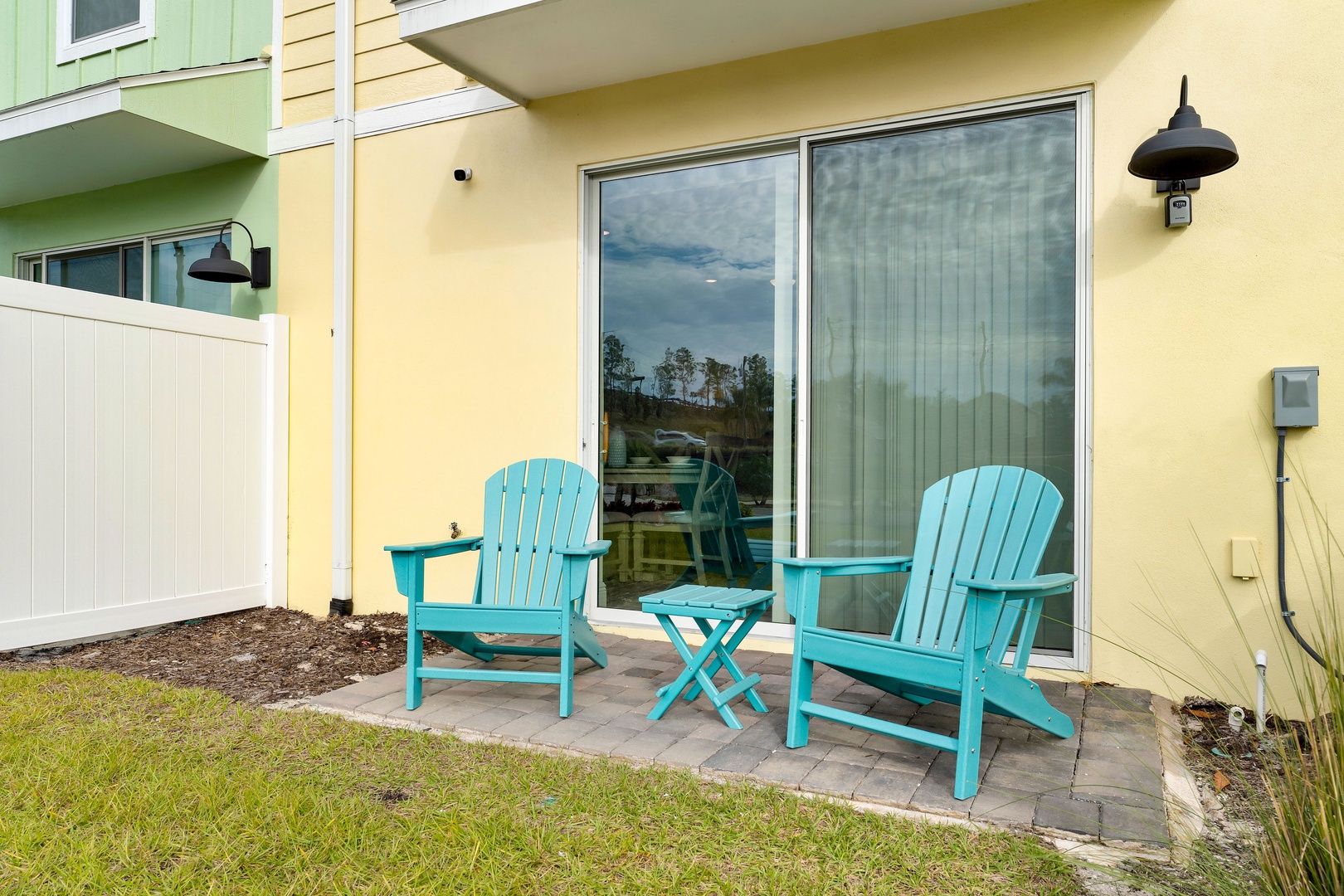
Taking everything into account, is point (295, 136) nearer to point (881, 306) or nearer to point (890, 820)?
point (881, 306)

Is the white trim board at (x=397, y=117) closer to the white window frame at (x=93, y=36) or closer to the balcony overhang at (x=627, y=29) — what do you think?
the balcony overhang at (x=627, y=29)

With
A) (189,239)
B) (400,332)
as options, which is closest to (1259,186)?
(400,332)

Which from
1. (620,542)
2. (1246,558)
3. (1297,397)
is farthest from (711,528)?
(1297,397)

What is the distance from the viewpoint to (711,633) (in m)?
3.12

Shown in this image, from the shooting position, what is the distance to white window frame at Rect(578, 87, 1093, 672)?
3.49 meters

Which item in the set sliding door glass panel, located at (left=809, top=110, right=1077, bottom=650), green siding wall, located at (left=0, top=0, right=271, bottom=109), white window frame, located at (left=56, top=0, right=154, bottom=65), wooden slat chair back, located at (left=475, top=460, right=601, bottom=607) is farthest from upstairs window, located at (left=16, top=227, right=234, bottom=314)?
sliding door glass panel, located at (left=809, top=110, right=1077, bottom=650)

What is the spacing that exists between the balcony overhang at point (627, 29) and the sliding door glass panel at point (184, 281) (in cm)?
262

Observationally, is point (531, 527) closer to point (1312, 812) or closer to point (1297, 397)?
point (1312, 812)

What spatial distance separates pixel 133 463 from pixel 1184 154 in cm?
499

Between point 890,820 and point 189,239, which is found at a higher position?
point 189,239

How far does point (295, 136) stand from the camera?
539 cm

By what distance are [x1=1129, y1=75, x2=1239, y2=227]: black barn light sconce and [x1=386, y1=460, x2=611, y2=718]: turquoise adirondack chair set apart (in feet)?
7.98

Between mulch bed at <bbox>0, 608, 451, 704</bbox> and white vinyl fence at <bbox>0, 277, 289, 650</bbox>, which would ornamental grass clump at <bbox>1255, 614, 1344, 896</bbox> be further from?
white vinyl fence at <bbox>0, 277, 289, 650</bbox>

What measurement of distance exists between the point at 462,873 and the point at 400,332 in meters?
3.58
